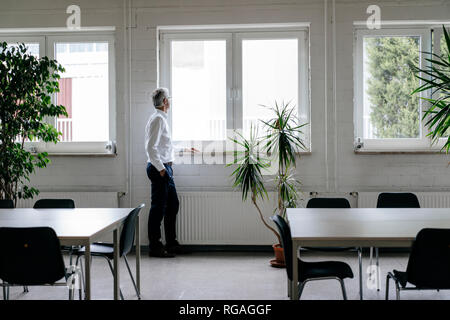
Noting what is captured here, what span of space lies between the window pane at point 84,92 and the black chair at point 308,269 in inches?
132

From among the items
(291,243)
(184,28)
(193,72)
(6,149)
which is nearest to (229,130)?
(193,72)

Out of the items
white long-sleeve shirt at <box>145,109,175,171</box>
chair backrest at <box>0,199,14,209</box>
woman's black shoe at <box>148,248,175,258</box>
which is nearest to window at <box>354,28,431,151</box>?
white long-sleeve shirt at <box>145,109,175,171</box>

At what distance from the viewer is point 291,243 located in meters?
2.66

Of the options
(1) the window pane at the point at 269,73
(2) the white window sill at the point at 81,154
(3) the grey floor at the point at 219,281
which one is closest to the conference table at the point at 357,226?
(3) the grey floor at the point at 219,281

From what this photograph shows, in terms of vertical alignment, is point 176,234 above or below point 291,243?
below

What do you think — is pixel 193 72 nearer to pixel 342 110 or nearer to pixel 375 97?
pixel 342 110

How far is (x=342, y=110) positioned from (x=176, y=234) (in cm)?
236

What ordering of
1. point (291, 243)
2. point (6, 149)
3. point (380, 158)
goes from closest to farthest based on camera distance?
point (291, 243) < point (6, 149) < point (380, 158)

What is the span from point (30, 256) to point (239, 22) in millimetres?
3617

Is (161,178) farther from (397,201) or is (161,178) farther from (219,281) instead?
(397,201)

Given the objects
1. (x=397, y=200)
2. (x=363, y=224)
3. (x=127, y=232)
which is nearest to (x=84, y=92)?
(x=127, y=232)

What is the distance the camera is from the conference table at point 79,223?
2607 mm

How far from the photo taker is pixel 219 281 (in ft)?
13.5

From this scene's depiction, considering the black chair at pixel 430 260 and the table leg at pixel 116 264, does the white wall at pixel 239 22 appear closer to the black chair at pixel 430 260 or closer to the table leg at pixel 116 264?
the table leg at pixel 116 264
